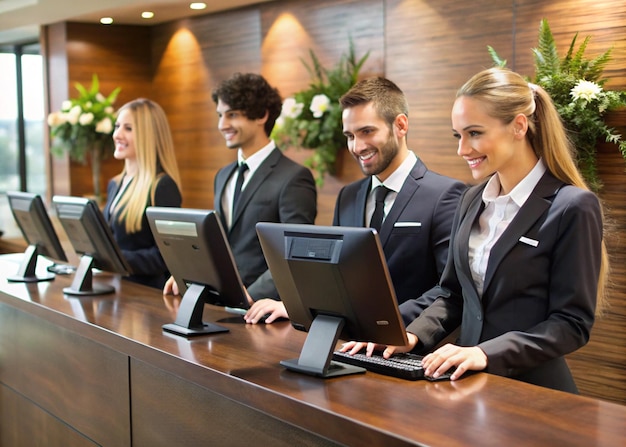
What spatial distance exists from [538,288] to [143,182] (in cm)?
241

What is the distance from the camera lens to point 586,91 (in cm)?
430

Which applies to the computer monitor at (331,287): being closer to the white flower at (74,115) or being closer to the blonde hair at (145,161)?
the blonde hair at (145,161)

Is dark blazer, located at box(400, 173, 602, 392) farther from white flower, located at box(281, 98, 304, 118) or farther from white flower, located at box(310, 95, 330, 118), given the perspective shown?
white flower, located at box(281, 98, 304, 118)

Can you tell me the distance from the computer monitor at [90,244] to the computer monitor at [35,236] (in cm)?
29

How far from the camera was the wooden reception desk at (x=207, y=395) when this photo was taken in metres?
1.86

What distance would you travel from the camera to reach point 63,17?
8.20 m

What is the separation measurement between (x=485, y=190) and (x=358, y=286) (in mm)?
600

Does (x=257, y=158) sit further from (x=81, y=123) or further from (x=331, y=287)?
(x=81, y=123)

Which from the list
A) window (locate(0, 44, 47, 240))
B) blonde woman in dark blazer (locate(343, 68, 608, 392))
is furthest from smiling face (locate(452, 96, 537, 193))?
window (locate(0, 44, 47, 240))

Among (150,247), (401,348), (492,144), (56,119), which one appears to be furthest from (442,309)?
(56,119)

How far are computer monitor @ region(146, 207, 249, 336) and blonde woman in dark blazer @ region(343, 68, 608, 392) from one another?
1.89 feet

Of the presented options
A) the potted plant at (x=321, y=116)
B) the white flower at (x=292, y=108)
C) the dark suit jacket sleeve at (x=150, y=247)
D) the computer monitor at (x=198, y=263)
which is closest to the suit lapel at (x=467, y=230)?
the computer monitor at (x=198, y=263)

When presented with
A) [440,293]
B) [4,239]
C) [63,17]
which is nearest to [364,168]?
[440,293]

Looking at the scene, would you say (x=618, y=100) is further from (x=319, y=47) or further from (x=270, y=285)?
(x=319, y=47)
